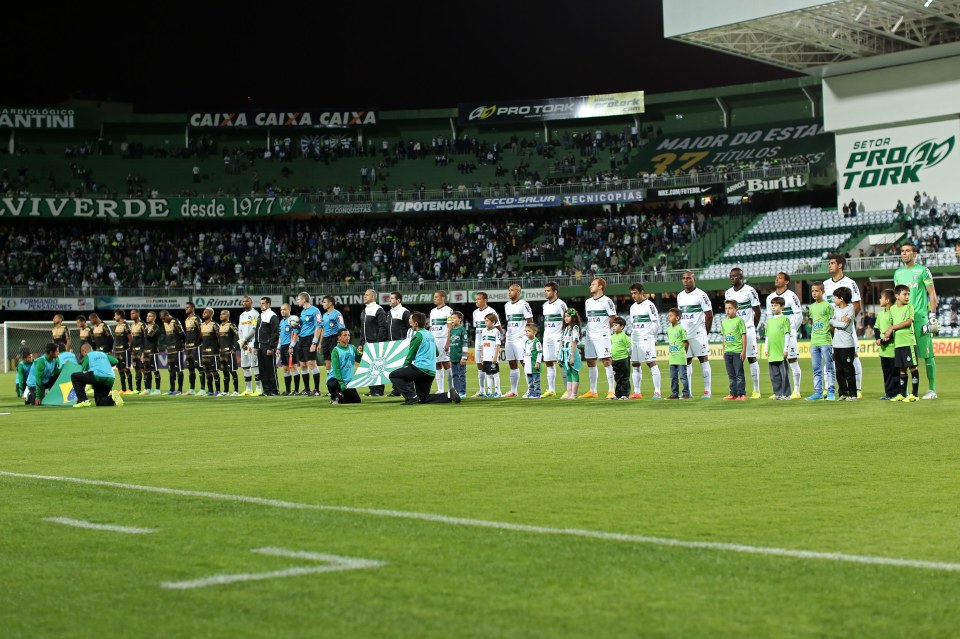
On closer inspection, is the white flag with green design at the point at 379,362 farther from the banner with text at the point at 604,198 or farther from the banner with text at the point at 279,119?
the banner with text at the point at 279,119

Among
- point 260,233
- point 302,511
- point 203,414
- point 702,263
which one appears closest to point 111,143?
point 260,233

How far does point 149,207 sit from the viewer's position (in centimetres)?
6475

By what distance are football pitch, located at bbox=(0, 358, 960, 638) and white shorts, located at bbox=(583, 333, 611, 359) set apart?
7.52 m

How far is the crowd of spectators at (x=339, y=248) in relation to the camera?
61.5m

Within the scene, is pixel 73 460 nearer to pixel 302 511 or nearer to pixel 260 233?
pixel 302 511

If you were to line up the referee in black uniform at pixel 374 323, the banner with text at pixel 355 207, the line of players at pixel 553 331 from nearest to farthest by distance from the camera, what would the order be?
1. the line of players at pixel 553 331
2. the referee in black uniform at pixel 374 323
3. the banner with text at pixel 355 207

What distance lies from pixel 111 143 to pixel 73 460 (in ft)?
211

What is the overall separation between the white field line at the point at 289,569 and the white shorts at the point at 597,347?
1485 cm

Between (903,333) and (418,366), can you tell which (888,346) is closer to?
(903,333)

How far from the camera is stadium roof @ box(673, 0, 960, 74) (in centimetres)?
4197

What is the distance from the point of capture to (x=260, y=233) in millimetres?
67812

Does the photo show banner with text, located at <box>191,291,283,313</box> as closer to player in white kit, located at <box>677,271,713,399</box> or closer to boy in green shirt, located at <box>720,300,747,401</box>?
player in white kit, located at <box>677,271,713,399</box>

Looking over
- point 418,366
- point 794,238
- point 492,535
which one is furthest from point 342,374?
point 794,238

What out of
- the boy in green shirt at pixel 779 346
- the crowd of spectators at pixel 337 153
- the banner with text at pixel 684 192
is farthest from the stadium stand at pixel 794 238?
the boy in green shirt at pixel 779 346
